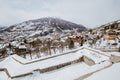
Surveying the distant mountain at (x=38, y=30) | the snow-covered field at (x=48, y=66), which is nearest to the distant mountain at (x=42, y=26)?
the distant mountain at (x=38, y=30)

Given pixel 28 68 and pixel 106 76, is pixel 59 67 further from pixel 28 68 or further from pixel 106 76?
pixel 106 76

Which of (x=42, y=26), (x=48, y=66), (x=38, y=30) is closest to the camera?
(x=48, y=66)

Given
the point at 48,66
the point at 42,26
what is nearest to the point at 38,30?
the point at 42,26

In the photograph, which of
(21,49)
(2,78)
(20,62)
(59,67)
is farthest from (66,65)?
(21,49)

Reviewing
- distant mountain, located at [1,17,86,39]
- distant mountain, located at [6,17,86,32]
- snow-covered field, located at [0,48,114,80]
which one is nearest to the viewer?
snow-covered field, located at [0,48,114,80]

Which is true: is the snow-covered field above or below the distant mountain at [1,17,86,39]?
below

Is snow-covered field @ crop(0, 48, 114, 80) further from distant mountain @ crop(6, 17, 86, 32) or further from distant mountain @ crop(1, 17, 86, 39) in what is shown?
distant mountain @ crop(6, 17, 86, 32)

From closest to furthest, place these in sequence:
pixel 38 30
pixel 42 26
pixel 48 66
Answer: pixel 48 66, pixel 38 30, pixel 42 26

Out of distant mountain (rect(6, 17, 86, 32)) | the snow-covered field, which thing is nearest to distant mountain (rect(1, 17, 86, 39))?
distant mountain (rect(6, 17, 86, 32))

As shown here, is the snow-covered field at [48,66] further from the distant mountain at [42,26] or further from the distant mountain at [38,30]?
the distant mountain at [42,26]

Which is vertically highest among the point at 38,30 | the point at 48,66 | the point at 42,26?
the point at 42,26

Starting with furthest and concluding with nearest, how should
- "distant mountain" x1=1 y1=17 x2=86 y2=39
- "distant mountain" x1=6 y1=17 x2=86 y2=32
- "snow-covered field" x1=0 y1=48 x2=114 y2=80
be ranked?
"distant mountain" x1=6 y1=17 x2=86 y2=32 → "distant mountain" x1=1 y1=17 x2=86 y2=39 → "snow-covered field" x1=0 y1=48 x2=114 y2=80

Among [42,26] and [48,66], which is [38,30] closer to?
[42,26]

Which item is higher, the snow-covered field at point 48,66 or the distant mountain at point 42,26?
the distant mountain at point 42,26
